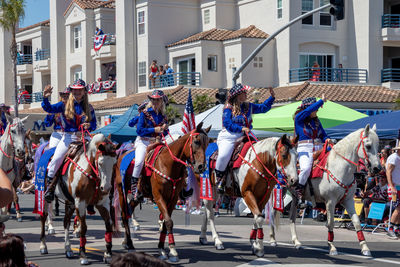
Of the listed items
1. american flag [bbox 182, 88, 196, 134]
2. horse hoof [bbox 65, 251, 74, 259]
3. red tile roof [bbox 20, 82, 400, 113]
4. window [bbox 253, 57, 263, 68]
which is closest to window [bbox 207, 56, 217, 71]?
red tile roof [bbox 20, 82, 400, 113]

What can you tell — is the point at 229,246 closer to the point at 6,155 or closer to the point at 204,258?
the point at 204,258

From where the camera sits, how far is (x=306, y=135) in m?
12.4

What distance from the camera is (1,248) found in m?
3.76

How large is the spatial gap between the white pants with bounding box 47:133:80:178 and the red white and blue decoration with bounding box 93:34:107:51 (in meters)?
33.9

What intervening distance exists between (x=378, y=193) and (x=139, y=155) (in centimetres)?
752

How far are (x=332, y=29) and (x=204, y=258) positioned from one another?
28.6 metres

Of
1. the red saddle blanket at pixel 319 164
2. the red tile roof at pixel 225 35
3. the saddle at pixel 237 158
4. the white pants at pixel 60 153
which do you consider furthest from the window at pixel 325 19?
the white pants at pixel 60 153

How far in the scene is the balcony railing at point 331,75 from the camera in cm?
3588

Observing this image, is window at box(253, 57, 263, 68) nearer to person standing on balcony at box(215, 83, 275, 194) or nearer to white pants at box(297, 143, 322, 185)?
white pants at box(297, 143, 322, 185)

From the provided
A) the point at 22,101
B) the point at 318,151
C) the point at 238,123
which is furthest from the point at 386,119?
the point at 22,101

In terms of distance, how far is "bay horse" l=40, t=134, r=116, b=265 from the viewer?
10.4 meters

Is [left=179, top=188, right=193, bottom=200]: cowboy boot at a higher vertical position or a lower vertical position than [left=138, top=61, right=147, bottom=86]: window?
lower

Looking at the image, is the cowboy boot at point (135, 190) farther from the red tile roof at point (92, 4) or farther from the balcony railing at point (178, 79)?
the red tile roof at point (92, 4)

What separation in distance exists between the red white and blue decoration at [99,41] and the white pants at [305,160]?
1337 inches
